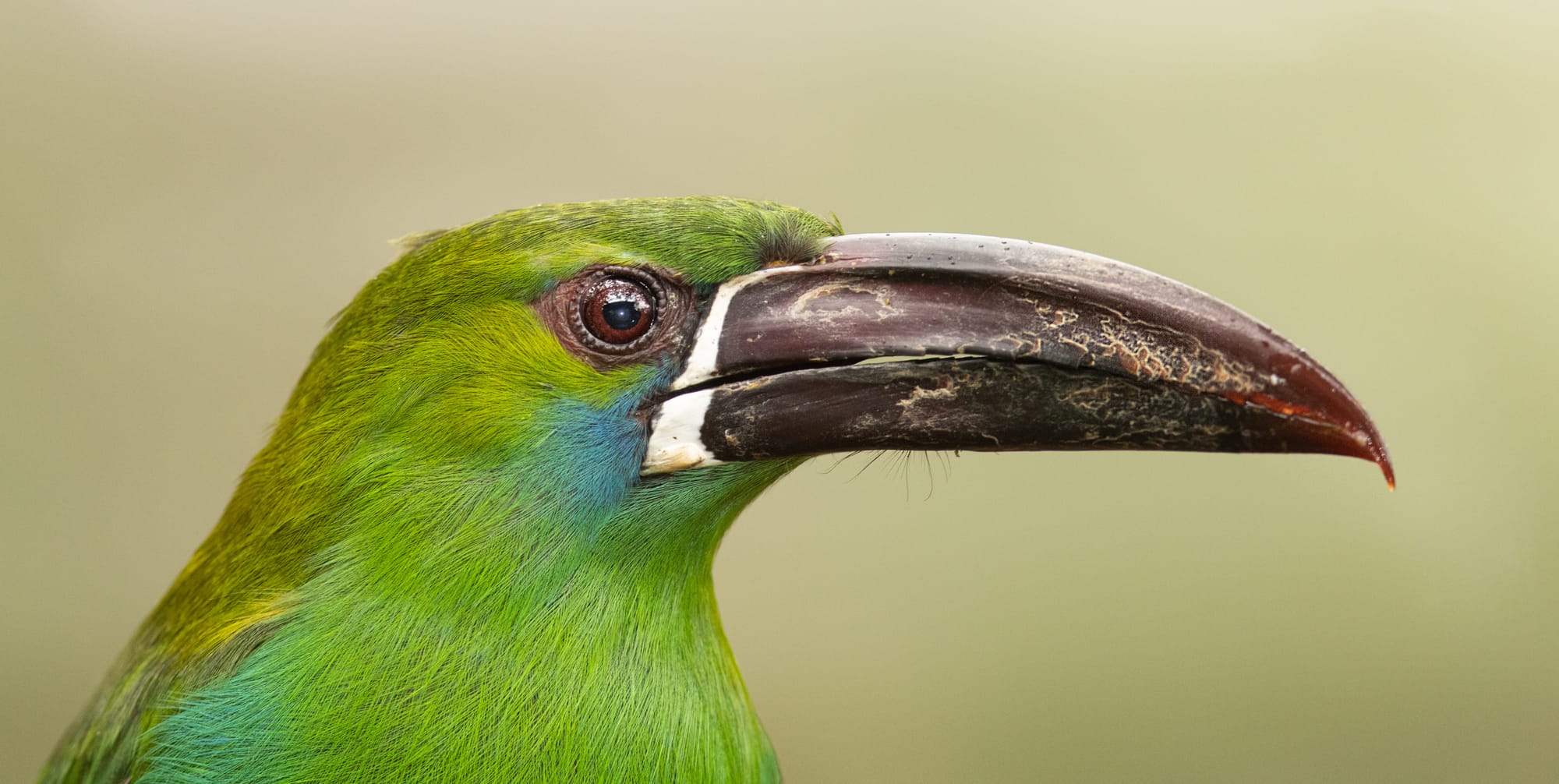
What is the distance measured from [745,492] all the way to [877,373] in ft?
1.05

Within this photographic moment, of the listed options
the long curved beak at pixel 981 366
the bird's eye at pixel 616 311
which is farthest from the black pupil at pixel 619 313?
the long curved beak at pixel 981 366

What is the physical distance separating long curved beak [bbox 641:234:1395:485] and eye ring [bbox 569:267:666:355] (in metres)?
0.08

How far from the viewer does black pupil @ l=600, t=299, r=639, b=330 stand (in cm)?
176

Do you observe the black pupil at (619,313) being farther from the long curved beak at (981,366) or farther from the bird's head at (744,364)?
the long curved beak at (981,366)

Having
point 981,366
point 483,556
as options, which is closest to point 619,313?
point 483,556

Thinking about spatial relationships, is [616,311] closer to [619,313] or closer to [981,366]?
[619,313]

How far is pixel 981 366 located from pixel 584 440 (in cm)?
57

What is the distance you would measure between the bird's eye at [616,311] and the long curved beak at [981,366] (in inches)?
3.5

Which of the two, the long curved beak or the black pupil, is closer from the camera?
the long curved beak

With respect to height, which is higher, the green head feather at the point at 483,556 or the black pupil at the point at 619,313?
the black pupil at the point at 619,313

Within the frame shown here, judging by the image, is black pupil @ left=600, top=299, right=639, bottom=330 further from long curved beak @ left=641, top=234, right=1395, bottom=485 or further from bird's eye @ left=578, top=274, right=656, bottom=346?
long curved beak @ left=641, top=234, right=1395, bottom=485

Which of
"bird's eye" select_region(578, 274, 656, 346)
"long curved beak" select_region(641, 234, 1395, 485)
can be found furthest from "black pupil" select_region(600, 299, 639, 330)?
"long curved beak" select_region(641, 234, 1395, 485)

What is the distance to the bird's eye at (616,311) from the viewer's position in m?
1.77

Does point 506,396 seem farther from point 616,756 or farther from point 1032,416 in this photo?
point 1032,416
